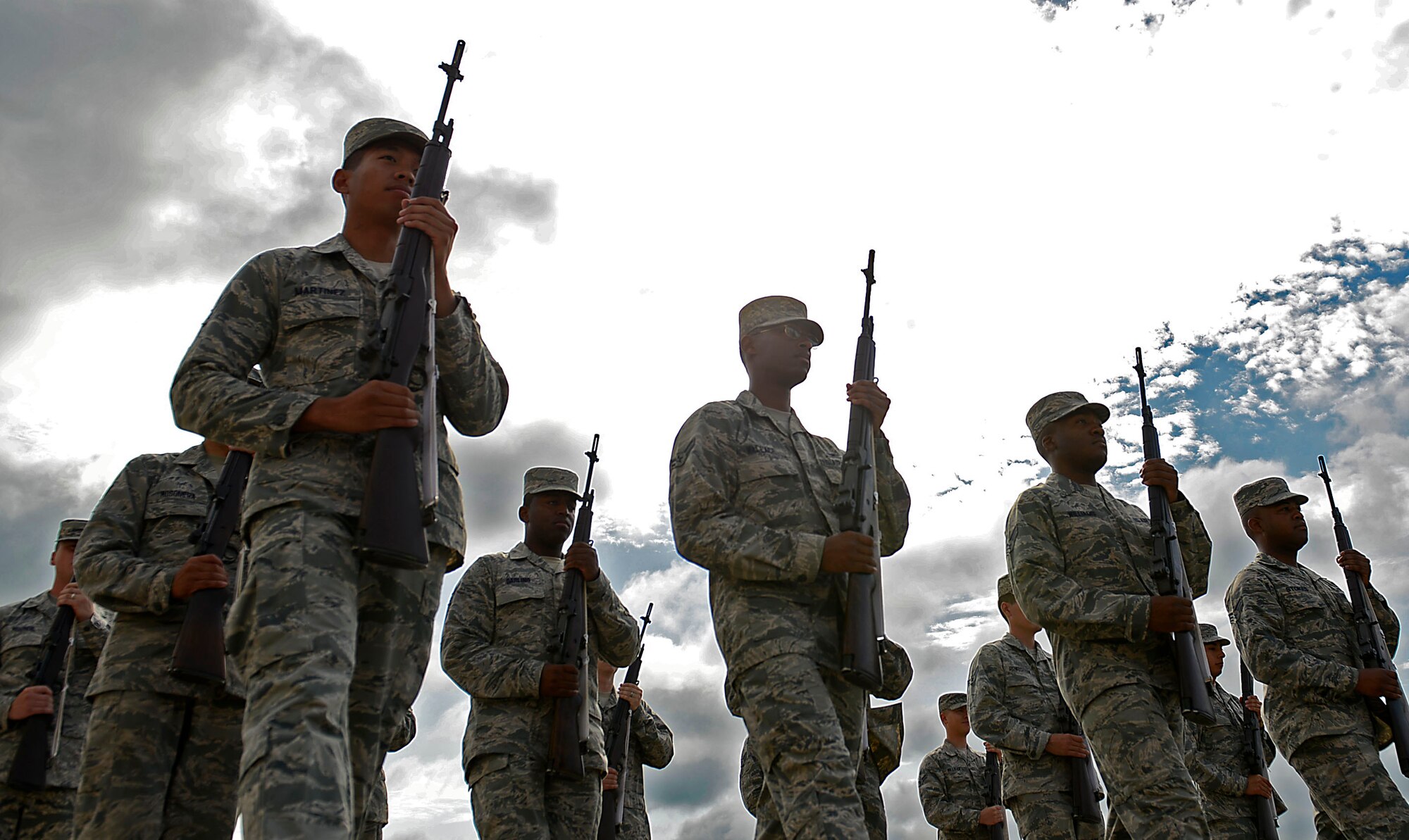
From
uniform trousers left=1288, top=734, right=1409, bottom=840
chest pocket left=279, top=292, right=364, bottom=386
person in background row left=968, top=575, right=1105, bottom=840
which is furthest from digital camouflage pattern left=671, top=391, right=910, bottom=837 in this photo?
uniform trousers left=1288, top=734, right=1409, bottom=840

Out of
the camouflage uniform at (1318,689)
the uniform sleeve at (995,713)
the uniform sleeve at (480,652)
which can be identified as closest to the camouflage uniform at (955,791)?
the uniform sleeve at (995,713)

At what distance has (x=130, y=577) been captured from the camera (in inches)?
185

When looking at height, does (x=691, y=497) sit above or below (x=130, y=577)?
above

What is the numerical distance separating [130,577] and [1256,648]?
7.54 meters

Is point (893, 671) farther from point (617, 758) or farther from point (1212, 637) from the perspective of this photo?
point (1212, 637)

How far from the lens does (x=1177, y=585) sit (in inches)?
232

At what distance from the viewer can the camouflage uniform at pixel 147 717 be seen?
4.16m

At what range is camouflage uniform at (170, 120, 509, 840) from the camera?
8.70 feet

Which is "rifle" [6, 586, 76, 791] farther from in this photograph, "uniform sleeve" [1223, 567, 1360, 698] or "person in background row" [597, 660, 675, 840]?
"uniform sleeve" [1223, 567, 1360, 698]

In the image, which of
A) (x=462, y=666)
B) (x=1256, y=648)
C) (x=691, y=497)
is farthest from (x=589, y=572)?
(x=1256, y=648)

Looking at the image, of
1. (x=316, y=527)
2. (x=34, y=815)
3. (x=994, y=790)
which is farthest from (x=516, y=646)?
(x=994, y=790)

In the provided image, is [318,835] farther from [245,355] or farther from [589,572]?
[589,572]

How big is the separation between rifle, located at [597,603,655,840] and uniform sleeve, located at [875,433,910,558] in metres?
4.39

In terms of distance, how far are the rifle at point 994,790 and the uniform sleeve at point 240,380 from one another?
933cm
